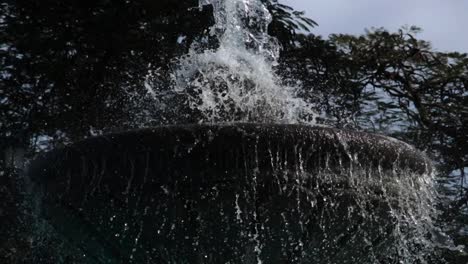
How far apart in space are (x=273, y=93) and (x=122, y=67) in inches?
199

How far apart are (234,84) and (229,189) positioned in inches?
67.7

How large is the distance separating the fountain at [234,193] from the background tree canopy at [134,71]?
483cm

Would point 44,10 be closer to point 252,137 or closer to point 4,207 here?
point 4,207

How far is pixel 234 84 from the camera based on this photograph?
5.52 meters

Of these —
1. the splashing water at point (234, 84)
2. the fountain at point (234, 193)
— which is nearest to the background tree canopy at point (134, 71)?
the splashing water at point (234, 84)

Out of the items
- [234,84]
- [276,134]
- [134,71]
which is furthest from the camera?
[134,71]

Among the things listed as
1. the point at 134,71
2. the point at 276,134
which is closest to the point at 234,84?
the point at 276,134

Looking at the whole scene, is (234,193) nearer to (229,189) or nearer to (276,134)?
(229,189)

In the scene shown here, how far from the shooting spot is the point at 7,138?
1002 centimetres

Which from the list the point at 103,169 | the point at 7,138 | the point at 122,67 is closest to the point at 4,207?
the point at 7,138

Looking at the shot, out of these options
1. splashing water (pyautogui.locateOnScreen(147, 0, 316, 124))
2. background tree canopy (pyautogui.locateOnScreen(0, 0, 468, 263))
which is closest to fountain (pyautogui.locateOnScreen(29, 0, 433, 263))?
splashing water (pyautogui.locateOnScreen(147, 0, 316, 124))

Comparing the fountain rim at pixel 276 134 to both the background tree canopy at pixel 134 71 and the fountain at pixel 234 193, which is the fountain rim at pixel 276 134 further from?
the background tree canopy at pixel 134 71

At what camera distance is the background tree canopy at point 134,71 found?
9.91 m

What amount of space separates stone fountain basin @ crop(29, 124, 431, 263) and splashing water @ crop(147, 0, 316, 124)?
102 centimetres
